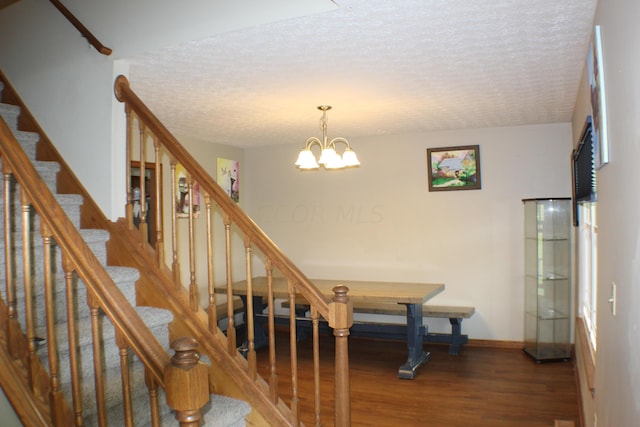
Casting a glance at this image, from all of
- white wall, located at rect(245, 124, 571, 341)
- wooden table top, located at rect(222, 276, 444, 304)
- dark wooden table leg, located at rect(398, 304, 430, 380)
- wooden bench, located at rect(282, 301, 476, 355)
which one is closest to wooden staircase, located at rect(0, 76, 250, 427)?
wooden table top, located at rect(222, 276, 444, 304)

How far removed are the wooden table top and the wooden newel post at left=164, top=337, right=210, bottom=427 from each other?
333 cm

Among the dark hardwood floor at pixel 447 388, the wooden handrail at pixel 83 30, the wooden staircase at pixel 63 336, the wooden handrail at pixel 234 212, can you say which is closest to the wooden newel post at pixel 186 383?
the wooden staircase at pixel 63 336

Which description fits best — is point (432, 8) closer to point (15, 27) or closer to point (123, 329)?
point (123, 329)

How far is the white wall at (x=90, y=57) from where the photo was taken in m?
2.74

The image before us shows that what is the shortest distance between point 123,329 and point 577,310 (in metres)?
4.30

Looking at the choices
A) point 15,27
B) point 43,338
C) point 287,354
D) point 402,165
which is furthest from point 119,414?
point 402,165

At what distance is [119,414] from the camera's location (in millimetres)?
2246

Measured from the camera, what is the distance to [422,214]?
227 inches

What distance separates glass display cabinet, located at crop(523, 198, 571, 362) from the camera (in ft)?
16.3

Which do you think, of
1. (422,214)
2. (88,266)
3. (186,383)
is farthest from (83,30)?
(422,214)

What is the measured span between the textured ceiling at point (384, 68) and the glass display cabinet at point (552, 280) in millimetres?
945

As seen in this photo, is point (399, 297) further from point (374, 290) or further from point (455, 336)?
point (455, 336)

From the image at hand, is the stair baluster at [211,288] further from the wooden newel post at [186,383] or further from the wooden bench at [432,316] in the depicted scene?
the wooden bench at [432,316]

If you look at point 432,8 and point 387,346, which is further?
point 387,346
